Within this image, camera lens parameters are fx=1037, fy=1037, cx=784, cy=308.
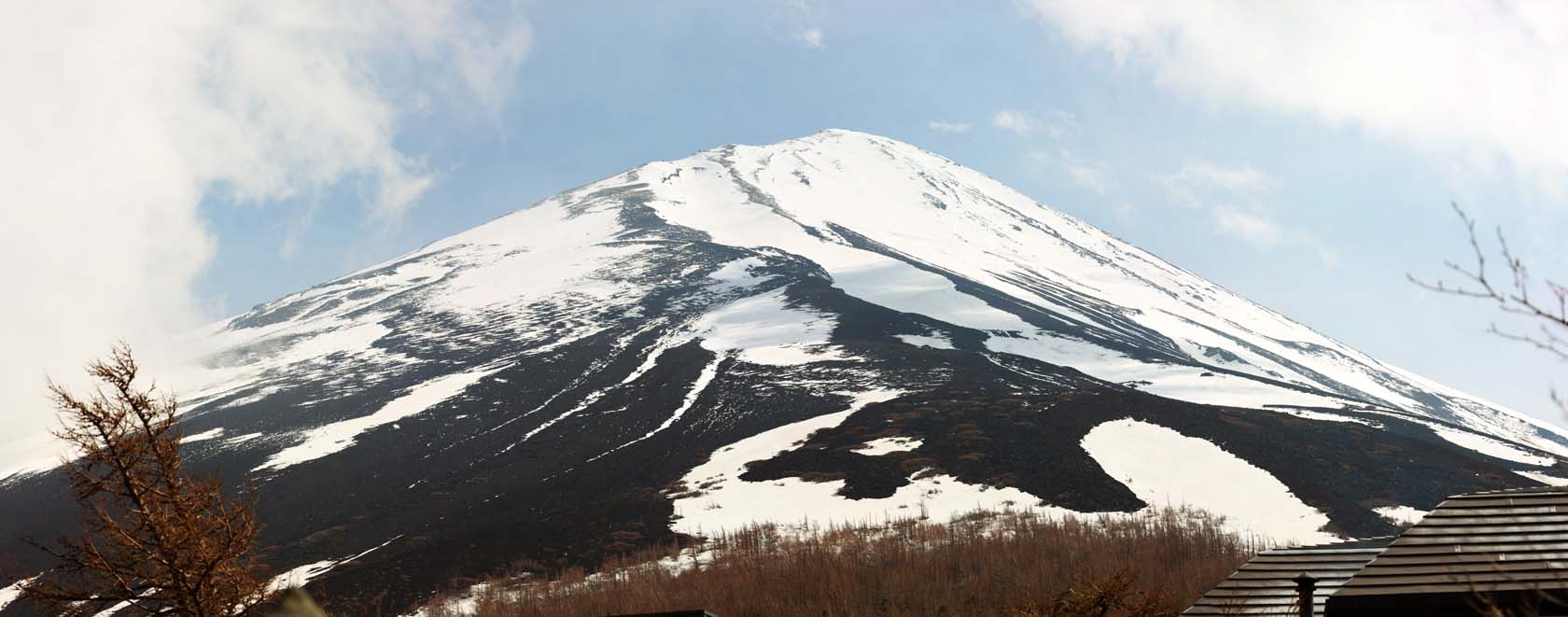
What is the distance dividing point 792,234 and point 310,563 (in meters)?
129

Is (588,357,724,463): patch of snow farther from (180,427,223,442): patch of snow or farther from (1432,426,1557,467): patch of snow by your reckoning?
(1432,426,1557,467): patch of snow

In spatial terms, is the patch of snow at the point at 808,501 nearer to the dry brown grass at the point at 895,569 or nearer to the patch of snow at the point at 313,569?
the dry brown grass at the point at 895,569

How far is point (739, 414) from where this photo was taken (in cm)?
8875

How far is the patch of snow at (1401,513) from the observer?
56.8 meters

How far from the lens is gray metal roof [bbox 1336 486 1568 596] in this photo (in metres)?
12.5

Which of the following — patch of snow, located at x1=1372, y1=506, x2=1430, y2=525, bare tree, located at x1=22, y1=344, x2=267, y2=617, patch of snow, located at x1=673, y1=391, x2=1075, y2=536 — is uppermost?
bare tree, located at x1=22, y1=344, x2=267, y2=617

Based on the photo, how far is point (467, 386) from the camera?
110 metres

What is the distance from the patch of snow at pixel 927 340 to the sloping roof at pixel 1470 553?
96.8 meters

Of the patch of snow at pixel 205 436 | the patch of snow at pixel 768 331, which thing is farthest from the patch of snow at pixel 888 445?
the patch of snow at pixel 205 436

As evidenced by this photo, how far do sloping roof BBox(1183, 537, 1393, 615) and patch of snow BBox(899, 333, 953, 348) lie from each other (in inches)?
3596

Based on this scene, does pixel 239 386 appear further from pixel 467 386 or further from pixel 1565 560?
pixel 1565 560

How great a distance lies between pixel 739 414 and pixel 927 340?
1276 inches

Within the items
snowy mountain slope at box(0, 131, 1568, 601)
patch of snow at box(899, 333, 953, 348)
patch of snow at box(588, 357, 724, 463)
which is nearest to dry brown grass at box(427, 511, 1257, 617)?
snowy mountain slope at box(0, 131, 1568, 601)

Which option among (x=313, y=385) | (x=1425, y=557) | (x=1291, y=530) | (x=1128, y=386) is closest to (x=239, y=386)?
(x=313, y=385)
